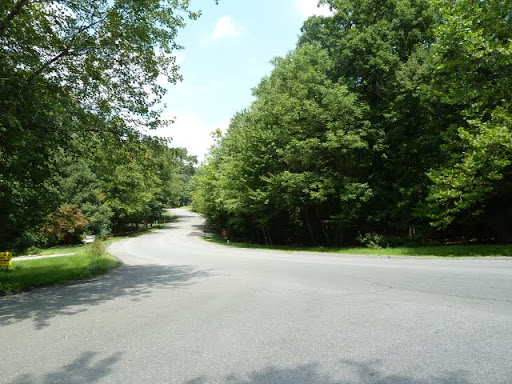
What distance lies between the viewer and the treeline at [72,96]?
7.36 m

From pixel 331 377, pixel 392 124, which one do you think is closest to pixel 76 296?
pixel 331 377

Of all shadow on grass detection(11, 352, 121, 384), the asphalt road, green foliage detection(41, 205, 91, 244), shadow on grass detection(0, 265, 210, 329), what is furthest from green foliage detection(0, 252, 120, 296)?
green foliage detection(41, 205, 91, 244)

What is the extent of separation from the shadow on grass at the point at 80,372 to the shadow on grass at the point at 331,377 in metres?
1.11

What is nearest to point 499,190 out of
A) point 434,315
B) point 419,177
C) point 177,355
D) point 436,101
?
point 419,177

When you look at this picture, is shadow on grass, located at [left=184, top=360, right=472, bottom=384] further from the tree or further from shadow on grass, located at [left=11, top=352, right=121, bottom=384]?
the tree

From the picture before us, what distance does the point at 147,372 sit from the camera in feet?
11.5

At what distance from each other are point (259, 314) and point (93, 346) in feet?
8.42

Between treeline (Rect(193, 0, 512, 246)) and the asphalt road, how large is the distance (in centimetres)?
1037

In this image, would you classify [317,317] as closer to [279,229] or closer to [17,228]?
[17,228]

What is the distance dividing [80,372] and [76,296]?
488 centimetres

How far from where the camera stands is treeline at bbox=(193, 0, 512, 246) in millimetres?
14688

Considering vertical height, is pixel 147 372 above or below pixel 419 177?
below

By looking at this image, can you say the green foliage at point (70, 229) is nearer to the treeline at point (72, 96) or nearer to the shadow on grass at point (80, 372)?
the treeline at point (72, 96)

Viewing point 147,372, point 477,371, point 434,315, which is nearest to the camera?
point 477,371
